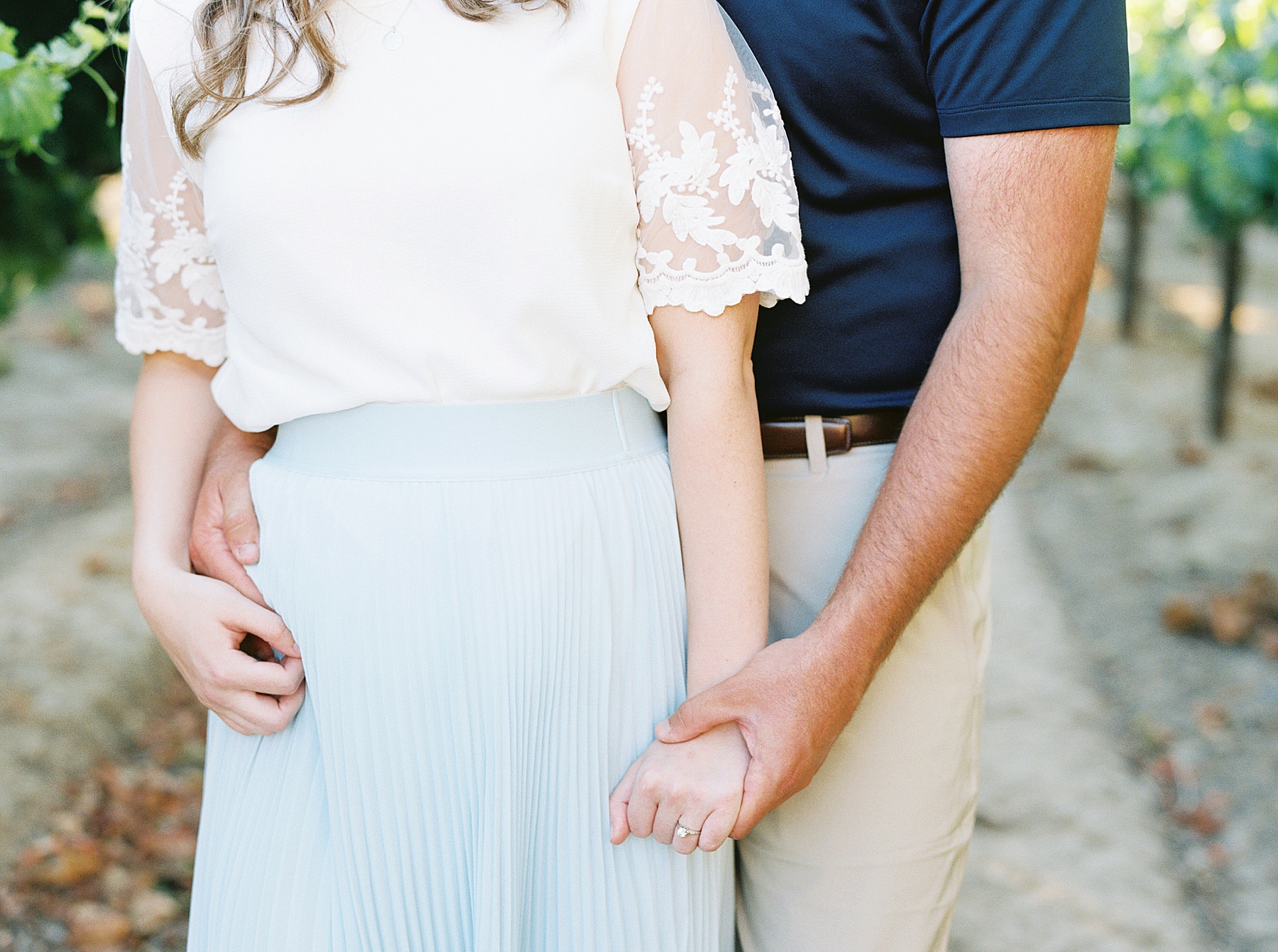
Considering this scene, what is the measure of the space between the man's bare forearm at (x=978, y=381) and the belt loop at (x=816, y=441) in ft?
0.59

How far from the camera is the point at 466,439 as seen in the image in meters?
1.42

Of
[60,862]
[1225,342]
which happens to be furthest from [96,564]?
[1225,342]

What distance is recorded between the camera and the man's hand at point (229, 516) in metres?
1.54

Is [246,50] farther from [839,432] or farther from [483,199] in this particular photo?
[839,432]

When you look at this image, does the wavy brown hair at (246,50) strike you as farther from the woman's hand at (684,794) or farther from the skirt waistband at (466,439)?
the woman's hand at (684,794)

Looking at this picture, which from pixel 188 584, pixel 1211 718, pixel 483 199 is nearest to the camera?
pixel 483 199

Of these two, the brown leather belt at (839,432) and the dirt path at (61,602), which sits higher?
the brown leather belt at (839,432)

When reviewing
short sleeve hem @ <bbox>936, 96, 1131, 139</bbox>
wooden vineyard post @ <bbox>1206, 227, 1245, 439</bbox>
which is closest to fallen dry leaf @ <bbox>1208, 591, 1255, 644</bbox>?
wooden vineyard post @ <bbox>1206, 227, 1245, 439</bbox>

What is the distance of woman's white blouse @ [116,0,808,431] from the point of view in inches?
52.4

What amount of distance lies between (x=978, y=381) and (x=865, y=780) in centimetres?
63

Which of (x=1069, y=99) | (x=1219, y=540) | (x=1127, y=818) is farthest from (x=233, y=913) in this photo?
(x=1219, y=540)

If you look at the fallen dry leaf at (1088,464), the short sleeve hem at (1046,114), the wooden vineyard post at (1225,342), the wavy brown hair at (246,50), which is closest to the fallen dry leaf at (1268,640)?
→ the fallen dry leaf at (1088,464)

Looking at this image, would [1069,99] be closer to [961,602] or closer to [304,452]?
[961,602]

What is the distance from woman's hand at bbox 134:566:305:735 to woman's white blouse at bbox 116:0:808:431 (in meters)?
0.25
